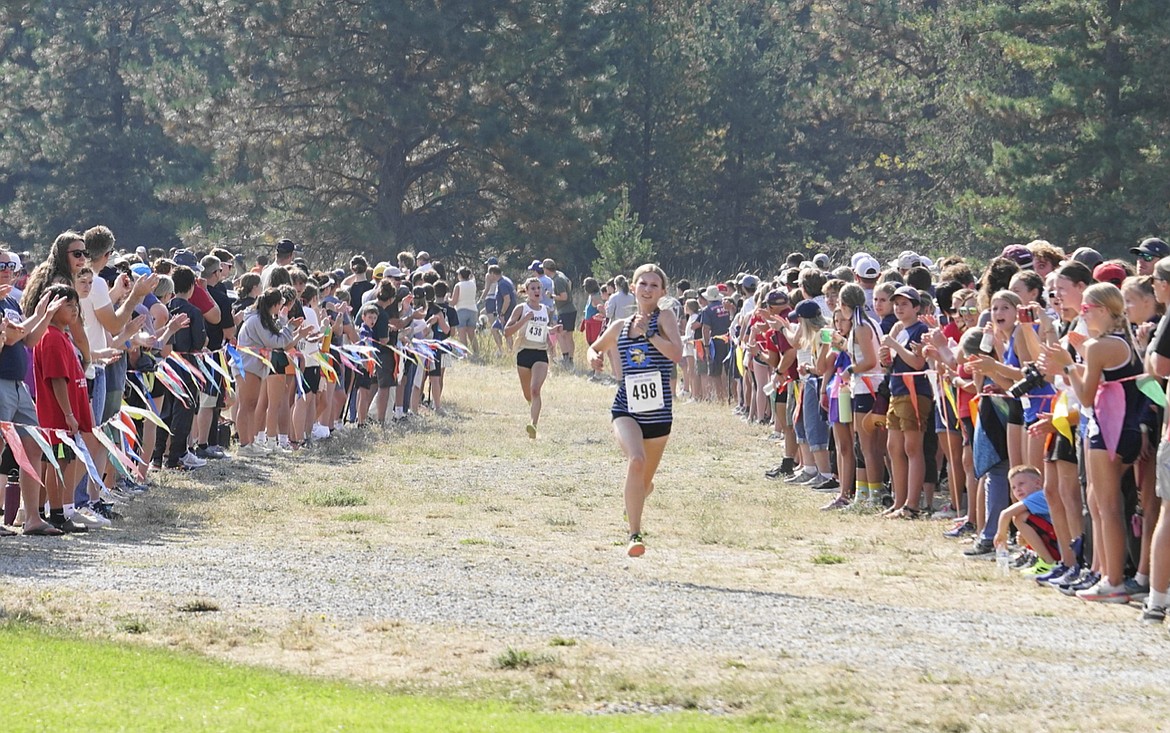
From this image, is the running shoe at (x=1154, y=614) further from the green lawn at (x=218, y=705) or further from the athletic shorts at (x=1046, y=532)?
the green lawn at (x=218, y=705)

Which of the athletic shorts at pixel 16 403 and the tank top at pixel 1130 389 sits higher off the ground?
the tank top at pixel 1130 389

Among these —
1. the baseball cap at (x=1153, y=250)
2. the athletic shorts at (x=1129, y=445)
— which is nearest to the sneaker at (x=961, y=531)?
the baseball cap at (x=1153, y=250)

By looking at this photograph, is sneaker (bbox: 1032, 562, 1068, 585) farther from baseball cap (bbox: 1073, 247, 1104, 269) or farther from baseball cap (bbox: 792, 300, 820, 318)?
baseball cap (bbox: 792, 300, 820, 318)

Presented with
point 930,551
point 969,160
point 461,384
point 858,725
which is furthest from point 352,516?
point 969,160

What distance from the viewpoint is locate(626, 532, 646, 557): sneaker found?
11.5 m

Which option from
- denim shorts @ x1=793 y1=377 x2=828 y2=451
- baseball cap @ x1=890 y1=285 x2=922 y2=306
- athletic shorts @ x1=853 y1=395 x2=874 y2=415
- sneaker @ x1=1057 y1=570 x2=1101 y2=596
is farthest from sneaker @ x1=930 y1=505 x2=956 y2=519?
sneaker @ x1=1057 y1=570 x2=1101 y2=596

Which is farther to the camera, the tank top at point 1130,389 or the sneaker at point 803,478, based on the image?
the sneaker at point 803,478

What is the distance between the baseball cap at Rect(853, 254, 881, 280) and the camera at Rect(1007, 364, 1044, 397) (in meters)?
5.07

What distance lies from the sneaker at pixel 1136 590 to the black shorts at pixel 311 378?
11082 millimetres

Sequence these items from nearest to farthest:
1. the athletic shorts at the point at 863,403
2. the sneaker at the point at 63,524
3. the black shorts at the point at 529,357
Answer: the sneaker at the point at 63,524 < the athletic shorts at the point at 863,403 < the black shorts at the point at 529,357

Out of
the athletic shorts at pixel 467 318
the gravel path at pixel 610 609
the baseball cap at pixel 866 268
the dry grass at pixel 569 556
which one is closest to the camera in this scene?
the dry grass at pixel 569 556

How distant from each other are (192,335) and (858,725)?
10631 mm

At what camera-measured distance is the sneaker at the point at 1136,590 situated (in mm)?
9773

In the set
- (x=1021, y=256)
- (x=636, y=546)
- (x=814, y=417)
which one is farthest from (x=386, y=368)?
(x=636, y=546)
